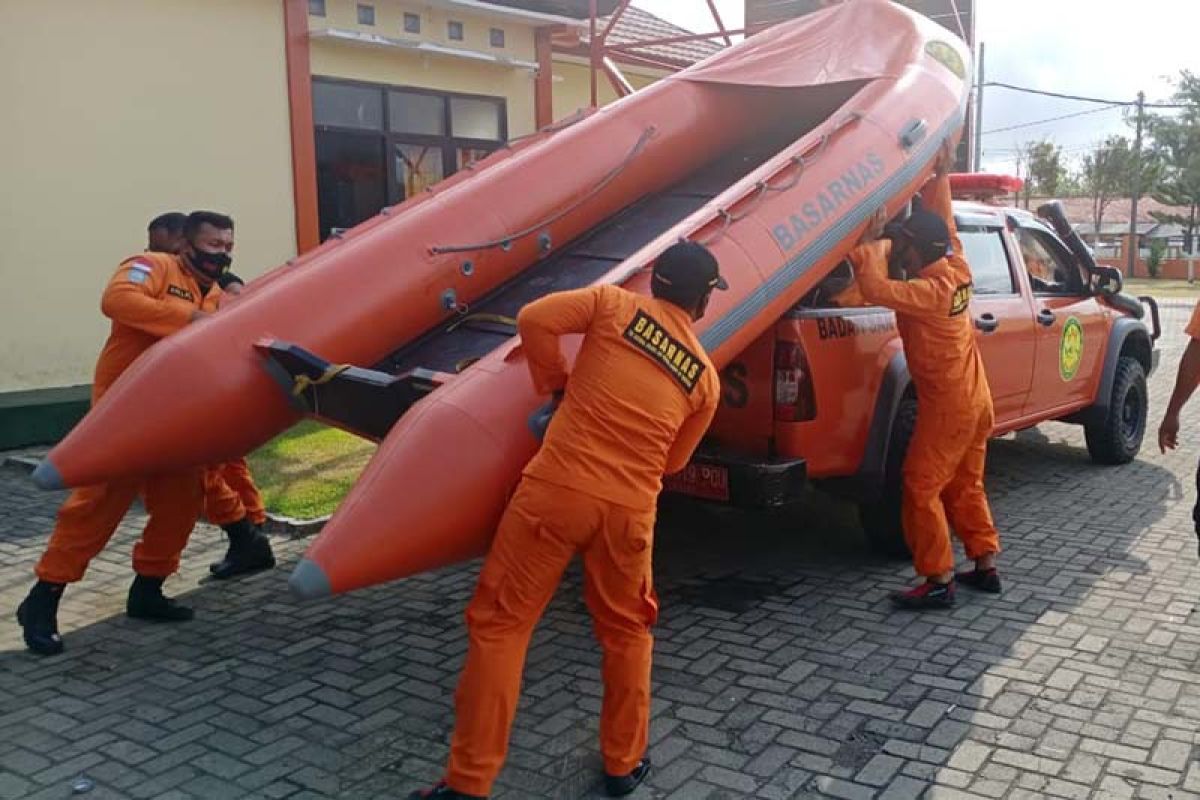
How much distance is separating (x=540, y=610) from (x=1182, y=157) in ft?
170

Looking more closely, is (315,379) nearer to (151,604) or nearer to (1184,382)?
(151,604)

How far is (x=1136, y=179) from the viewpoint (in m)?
45.1

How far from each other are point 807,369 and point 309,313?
6.91 feet

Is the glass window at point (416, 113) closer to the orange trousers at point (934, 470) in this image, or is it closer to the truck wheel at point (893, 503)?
the truck wheel at point (893, 503)

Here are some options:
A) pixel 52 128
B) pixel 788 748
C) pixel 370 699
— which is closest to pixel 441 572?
pixel 370 699

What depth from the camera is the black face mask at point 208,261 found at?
496 centimetres

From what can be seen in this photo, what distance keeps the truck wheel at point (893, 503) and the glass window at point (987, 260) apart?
1.27 m

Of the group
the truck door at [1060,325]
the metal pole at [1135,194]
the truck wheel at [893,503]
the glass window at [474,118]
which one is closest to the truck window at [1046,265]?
the truck door at [1060,325]

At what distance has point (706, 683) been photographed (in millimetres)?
4246

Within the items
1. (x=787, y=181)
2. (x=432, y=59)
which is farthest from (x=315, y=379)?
(x=432, y=59)

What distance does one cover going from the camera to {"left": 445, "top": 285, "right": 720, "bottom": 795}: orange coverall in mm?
3230

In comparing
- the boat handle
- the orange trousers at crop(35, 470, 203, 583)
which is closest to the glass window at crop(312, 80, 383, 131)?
the orange trousers at crop(35, 470, 203, 583)

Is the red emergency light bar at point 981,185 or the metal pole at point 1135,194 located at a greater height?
the red emergency light bar at point 981,185

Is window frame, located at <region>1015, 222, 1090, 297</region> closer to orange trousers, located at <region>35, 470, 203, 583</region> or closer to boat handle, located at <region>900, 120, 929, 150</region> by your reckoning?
boat handle, located at <region>900, 120, 929, 150</region>
